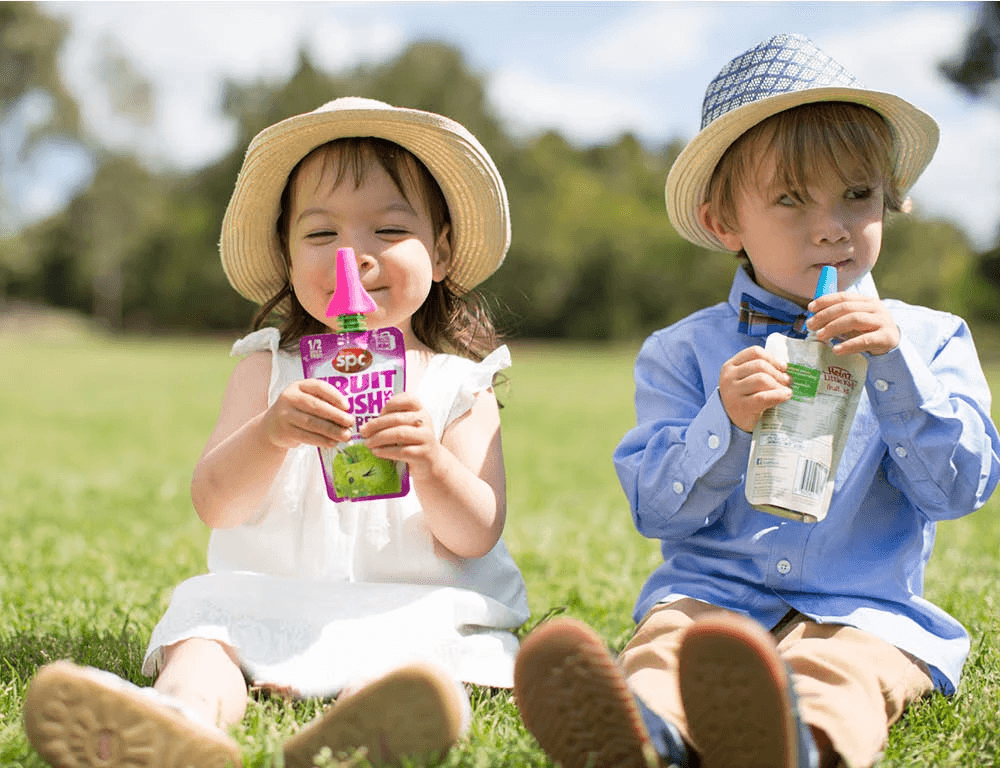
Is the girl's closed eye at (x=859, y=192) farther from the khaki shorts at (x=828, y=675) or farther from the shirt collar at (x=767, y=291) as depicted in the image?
the khaki shorts at (x=828, y=675)

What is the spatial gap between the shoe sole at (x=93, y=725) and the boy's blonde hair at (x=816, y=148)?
64.9 inches

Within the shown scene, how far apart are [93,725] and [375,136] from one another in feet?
4.70

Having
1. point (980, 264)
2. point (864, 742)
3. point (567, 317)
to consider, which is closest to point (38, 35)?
point (567, 317)

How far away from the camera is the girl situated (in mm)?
2240

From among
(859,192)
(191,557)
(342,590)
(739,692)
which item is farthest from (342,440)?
(191,557)

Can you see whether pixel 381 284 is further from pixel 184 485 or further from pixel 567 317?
pixel 567 317

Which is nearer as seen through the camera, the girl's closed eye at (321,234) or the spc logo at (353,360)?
the spc logo at (353,360)

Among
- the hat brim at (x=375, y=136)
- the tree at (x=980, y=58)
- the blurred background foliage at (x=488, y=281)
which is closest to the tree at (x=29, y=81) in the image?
the blurred background foliage at (x=488, y=281)

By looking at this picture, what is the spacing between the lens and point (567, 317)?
37625mm

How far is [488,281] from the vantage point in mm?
32094

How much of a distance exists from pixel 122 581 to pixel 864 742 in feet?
8.45

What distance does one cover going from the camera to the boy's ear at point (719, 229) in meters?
2.61

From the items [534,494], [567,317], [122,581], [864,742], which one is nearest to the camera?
[864,742]

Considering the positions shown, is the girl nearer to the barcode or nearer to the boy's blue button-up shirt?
the boy's blue button-up shirt
